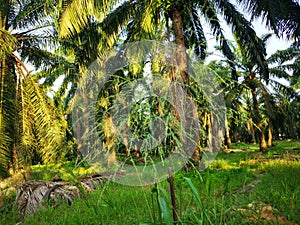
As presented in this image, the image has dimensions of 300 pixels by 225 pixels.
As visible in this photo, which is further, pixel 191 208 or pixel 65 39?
pixel 65 39

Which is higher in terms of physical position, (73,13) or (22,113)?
(73,13)

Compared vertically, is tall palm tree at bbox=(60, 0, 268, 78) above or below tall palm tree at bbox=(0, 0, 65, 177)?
above

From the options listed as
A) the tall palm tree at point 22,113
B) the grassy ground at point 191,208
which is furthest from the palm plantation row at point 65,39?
the grassy ground at point 191,208

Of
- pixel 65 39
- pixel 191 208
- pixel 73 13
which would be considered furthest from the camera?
pixel 65 39

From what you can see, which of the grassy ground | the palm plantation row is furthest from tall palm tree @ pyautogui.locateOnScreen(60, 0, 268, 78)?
the grassy ground

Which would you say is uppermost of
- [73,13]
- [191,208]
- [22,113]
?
[73,13]

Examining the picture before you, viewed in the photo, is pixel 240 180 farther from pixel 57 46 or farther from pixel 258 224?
pixel 57 46

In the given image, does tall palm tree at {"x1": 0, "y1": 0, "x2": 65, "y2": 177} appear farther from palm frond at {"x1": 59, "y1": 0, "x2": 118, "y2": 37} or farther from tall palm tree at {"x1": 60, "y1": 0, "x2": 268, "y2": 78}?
tall palm tree at {"x1": 60, "y1": 0, "x2": 268, "y2": 78}

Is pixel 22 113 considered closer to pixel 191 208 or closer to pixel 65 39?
pixel 65 39

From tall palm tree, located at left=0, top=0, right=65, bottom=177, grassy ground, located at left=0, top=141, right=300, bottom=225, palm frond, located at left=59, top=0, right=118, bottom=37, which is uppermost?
palm frond, located at left=59, top=0, right=118, bottom=37

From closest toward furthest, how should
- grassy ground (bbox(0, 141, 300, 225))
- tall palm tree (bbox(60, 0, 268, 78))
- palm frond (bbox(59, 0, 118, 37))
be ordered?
grassy ground (bbox(0, 141, 300, 225)) < palm frond (bbox(59, 0, 118, 37)) < tall palm tree (bbox(60, 0, 268, 78))

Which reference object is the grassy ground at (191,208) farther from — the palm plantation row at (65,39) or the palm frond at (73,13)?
the palm frond at (73,13)

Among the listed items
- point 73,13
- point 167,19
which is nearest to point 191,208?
point 73,13

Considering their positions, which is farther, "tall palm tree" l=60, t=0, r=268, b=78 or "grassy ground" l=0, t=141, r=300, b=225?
"tall palm tree" l=60, t=0, r=268, b=78
